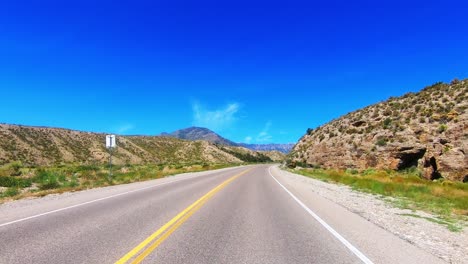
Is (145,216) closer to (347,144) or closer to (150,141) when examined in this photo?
(347,144)

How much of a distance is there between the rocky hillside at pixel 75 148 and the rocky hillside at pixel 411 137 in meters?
54.4

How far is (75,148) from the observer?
95.1 m

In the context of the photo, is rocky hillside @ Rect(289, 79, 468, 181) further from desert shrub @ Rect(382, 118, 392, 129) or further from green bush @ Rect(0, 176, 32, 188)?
green bush @ Rect(0, 176, 32, 188)

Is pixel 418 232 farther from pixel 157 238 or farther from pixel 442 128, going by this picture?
pixel 442 128

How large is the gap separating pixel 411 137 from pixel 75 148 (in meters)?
78.2

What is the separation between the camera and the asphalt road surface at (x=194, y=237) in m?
6.80

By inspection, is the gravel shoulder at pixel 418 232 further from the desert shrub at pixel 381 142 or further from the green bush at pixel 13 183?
the desert shrub at pixel 381 142

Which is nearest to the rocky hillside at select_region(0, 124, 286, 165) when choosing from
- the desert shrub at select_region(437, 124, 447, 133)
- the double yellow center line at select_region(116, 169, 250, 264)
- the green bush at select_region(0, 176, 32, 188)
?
the green bush at select_region(0, 176, 32, 188)

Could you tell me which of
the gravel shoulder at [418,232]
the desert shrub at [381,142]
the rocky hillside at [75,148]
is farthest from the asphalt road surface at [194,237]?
the rocky hillside at [75,148]

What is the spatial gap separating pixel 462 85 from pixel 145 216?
42548 mm

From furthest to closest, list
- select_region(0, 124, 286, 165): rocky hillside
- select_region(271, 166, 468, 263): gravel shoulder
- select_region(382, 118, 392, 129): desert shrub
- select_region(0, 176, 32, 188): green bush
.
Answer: select_region(0, 124, 286, 165): rocky hillside < select_region(382, 118, 392, 129): desert shrub < select_region(0, 176, 32, 188): green bush < select_region(271, 166, 468, 263): gravel shoulder

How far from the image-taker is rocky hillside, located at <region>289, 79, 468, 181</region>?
3210 cm

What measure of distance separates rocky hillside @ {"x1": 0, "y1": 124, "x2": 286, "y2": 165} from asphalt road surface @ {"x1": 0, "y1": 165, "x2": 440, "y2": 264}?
68.5 meters

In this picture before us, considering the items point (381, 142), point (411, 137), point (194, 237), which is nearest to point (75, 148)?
point (381, 142)
